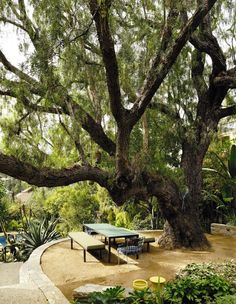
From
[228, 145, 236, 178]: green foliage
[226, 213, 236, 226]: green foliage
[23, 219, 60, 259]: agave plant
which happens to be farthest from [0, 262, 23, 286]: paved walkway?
[228, 145, 236, 178]: green foliage

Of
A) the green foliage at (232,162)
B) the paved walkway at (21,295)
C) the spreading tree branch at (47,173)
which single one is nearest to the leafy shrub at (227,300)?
the paved walkway at (21,295)

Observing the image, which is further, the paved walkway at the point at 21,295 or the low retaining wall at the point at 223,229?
the low retaining wall at the point at 223,229

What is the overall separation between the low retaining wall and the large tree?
2550mm

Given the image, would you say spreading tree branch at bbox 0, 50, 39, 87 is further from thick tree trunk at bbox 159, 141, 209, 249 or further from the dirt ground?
thick tree trunk at bbox 159, 141, 209, 249

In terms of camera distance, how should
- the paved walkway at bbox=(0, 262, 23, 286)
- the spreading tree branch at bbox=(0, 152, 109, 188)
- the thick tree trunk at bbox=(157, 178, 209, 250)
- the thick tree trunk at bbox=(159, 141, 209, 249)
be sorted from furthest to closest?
the thick tree trunk at bbox=(159, 141, 209, 249) < the thick tree trunk at bbox=(157, 178, 209, 250) < the paved walkway at bbox=(0, 262, 23, 286) < the spreading tree branch at bbox=(0, 152, 109, 188)

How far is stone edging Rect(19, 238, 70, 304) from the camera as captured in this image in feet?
16.3

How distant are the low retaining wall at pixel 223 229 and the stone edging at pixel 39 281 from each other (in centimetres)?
741

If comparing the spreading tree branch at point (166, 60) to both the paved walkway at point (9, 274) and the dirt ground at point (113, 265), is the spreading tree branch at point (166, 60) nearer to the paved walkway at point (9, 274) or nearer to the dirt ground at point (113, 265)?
the dirt ground at point (113, 265)

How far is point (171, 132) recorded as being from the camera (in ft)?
33.6

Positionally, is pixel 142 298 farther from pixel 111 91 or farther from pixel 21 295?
pixel 111 91

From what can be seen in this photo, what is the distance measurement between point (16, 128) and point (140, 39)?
3922mm

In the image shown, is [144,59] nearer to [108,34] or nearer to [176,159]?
[108,34]

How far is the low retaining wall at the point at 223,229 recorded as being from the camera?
1173 centimetres

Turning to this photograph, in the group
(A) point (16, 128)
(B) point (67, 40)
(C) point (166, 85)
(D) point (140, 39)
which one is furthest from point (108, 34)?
(C) point (166, 85)
